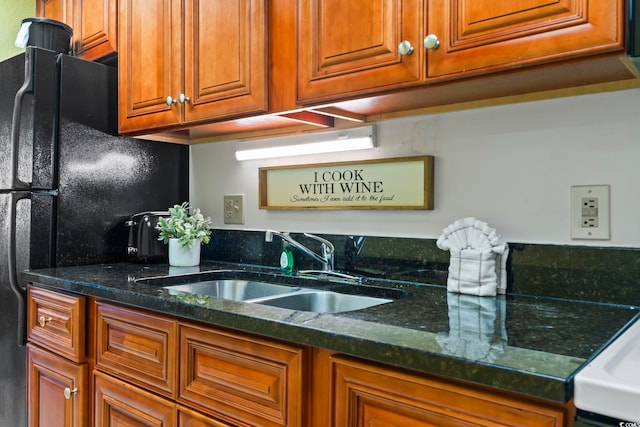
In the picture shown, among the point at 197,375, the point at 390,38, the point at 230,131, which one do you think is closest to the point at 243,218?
the point at 230,131

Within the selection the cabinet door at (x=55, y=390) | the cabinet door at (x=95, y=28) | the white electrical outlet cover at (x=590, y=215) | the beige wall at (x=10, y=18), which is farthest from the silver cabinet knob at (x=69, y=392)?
the beige wall at (x=10, y=18)

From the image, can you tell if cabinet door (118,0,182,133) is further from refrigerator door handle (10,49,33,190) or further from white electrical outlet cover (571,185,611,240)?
white electrical outlet cover (571,185,611,240)

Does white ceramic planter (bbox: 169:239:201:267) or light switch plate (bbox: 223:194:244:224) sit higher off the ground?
light switch plate (bbox: 223:194:244:224)

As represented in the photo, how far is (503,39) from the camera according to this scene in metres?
1.00

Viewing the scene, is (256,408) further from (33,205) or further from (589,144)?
(33,205)

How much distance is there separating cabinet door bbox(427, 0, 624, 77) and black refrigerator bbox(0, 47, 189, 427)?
4.46 ft

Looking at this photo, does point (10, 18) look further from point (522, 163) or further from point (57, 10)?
point (522, 163)

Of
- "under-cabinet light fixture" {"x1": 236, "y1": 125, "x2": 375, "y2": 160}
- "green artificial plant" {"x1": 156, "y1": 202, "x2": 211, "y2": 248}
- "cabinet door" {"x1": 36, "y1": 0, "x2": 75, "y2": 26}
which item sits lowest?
"green artificial plant" {"x1": 156, "y1": 202, "x2": 211, "y2": 248}

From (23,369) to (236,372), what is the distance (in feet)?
3.74

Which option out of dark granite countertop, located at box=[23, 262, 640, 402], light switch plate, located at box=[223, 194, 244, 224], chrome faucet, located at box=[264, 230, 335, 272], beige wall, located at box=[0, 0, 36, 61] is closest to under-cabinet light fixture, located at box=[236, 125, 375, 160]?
light switch plate, located at box=[223, 194, 244, 224]

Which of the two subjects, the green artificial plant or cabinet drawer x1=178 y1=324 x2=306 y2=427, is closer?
cabinet drawer x1=178 y1=324 x2=306 y2=427

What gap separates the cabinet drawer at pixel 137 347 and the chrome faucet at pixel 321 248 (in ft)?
1.89

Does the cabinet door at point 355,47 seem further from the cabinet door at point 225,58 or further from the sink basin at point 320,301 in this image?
the sink basin at point 320,301

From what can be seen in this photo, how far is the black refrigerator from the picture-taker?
5.74 feet
